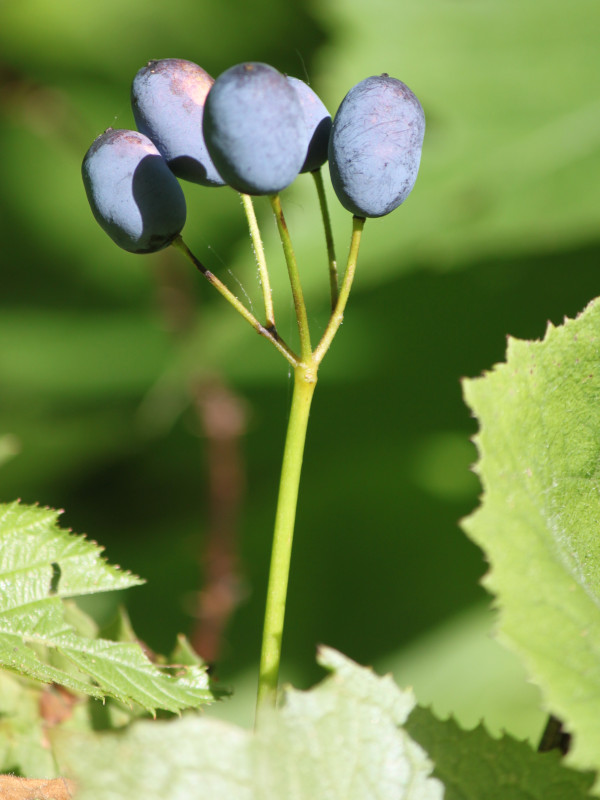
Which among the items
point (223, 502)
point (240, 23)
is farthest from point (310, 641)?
point (240, 23)

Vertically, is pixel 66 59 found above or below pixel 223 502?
above

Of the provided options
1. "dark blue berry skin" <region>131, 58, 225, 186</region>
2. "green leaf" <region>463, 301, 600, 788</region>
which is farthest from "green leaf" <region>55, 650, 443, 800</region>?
"dark blue berry skin" <region>131, 58, 225, 186</region>

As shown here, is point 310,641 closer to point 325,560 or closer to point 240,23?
point 325,560

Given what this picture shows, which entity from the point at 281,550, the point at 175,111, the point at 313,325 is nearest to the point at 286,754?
the point at 281,550

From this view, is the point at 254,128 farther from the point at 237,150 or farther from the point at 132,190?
the point at 132,190

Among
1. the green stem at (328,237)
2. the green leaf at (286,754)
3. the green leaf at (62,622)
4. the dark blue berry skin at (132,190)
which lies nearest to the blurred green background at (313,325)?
the green leaf at (62,622)
